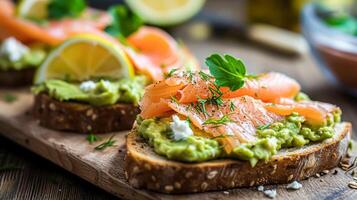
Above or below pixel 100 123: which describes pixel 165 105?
above

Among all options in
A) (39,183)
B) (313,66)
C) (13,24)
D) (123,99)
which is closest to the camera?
(39,183)

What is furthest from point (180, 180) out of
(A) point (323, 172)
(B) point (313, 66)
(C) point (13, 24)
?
(B) point (313, 66)

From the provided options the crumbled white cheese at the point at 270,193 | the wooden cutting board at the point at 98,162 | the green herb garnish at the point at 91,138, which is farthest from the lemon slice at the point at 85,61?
the crumbled white cheese at the point at 270,193

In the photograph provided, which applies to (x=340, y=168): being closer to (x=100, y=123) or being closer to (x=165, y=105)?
(x=165, y=105)

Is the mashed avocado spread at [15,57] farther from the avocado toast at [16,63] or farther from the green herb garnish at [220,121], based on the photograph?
the green herb garnish at [220,121]

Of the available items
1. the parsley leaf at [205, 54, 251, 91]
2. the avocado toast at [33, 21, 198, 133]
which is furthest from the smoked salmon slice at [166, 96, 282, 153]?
the avocado toast at [33, 21, 198, 133]

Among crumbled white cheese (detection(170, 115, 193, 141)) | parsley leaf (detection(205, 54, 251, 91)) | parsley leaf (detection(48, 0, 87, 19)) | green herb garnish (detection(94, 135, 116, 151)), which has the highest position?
parsley leaf (detection(205, 54, 251, 91))

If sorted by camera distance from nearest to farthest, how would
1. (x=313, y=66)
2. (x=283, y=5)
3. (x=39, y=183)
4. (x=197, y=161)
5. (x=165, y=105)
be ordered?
1. (x=197, y=161)
2. (x=165, y=105)
3. (x=39, y=183)
4. (x=313, y=66)
5. (x=283, y=5)

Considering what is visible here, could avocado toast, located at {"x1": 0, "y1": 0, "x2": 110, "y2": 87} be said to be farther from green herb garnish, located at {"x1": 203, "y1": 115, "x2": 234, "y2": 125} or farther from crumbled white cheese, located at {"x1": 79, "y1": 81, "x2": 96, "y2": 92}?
green herb garnish, located at {"x1": 203, "y1": 115, "x2": 234, "y2": 125}
